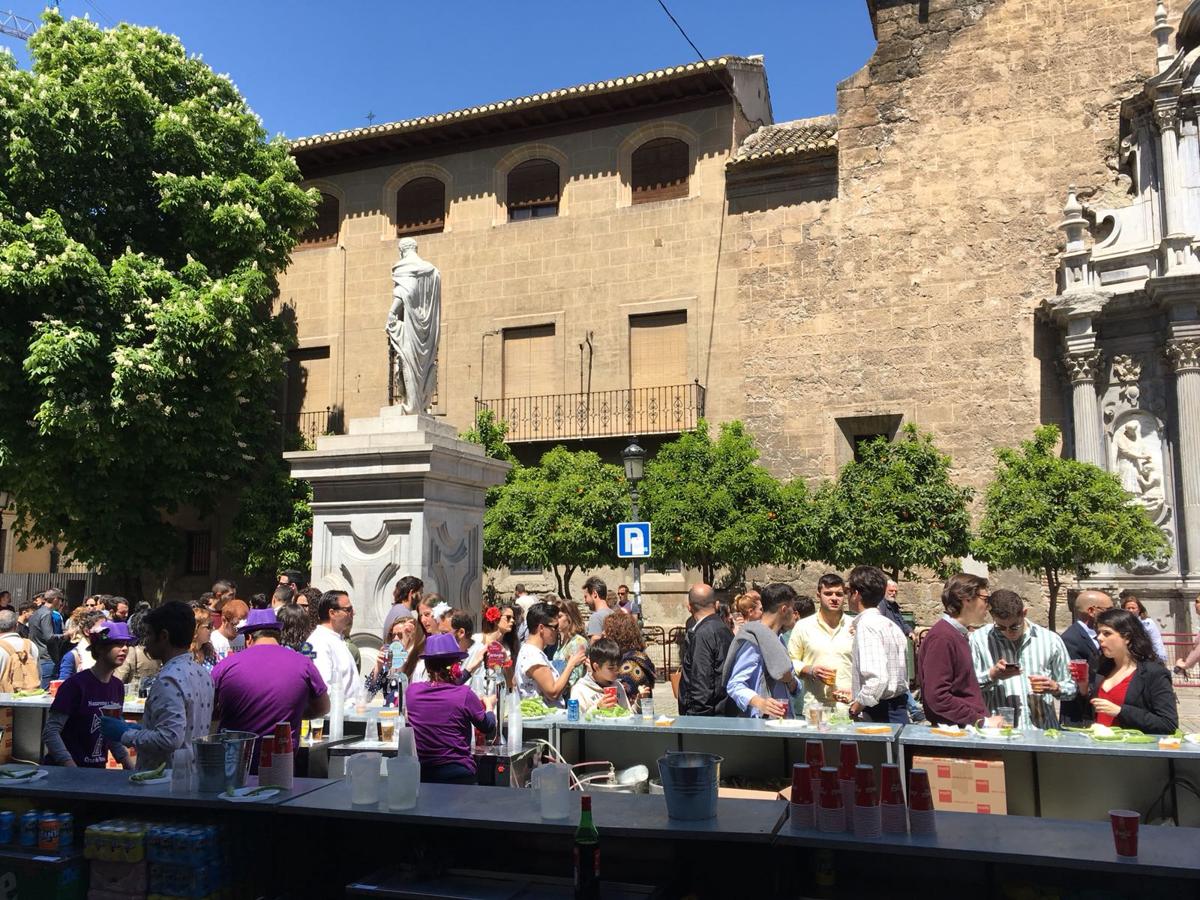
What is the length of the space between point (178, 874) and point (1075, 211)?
740 inches

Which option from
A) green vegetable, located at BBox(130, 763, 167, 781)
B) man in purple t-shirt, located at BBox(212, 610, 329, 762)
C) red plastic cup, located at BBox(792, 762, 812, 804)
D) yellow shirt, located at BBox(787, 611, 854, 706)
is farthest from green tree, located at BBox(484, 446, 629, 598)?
red plastic cup, located at BBox(792, 762, 812, 804)

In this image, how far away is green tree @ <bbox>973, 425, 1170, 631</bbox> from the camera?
1507cm

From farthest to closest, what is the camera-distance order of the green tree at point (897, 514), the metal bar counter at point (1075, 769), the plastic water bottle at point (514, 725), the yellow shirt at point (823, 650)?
1. the green tree at point (897, 514)
2. the yellow shirt at point (823, 650)
3. the plastic water bottle at point (514, 725)
4. the metal bar counter at point (1075, 769)

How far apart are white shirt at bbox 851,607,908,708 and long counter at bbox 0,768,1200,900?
2973mm

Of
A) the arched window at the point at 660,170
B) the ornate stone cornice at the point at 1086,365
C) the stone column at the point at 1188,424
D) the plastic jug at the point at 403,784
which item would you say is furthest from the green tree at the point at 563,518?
the plastic jug at the point at 403,784

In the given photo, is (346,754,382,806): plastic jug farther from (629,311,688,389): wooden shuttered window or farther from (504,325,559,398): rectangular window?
(504,325,559,398): rectangular window

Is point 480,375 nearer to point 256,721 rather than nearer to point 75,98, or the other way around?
point 75,98

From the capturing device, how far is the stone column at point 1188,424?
16594 mm

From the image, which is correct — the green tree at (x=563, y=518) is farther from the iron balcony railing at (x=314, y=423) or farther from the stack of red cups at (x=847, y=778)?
the stack of red cups at (x=847, y=778)

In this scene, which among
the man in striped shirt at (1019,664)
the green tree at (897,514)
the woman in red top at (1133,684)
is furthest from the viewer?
the green tree at (897,514)

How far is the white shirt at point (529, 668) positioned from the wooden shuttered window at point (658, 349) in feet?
48.7

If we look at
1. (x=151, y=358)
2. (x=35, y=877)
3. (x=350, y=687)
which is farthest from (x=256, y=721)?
(x=151, y=358)

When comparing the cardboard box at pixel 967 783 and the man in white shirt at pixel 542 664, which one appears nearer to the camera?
the cardboard box at pixel 967 783

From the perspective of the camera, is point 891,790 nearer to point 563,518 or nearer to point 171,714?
point 171,714
